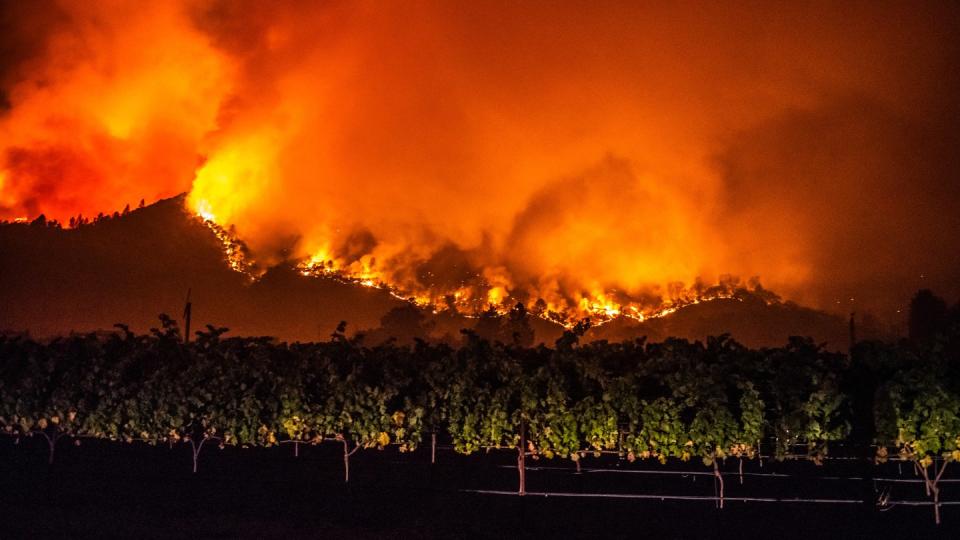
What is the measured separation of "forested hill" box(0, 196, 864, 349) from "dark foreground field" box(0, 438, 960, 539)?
1663 inches

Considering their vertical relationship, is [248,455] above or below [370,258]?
below

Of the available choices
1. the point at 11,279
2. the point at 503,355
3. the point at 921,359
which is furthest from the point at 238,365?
the point at 11,279

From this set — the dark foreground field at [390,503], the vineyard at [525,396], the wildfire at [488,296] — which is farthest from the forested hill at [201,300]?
the vineyard at [525,396]

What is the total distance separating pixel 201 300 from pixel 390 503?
195 feet

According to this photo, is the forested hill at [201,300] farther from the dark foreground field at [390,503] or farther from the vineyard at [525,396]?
the vineyard at [525,396]

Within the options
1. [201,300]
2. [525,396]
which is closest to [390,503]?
[525,396]

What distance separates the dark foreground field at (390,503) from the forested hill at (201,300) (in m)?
42.2

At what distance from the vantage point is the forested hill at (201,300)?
75.1m

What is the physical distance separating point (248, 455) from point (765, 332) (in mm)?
57157

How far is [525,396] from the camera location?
1914 cm

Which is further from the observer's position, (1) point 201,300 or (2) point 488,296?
(1) point 201,300

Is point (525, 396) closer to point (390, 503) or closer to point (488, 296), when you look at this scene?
point (390, 503)

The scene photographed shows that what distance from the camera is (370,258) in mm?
83062

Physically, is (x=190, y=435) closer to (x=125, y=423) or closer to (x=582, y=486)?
(x=125, y=423)
